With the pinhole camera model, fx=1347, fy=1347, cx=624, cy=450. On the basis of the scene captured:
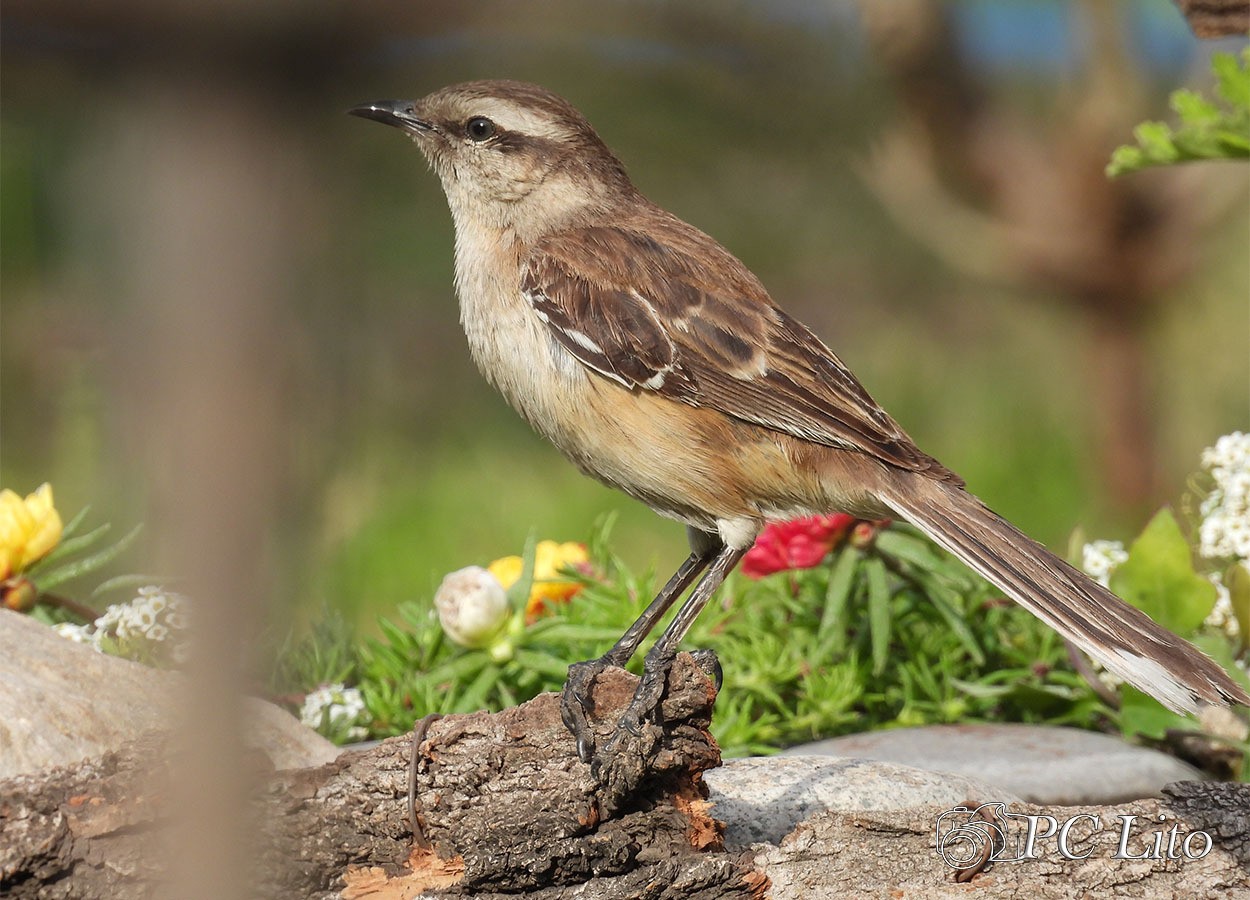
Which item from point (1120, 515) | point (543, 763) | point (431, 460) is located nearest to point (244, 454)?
point (543, 763)

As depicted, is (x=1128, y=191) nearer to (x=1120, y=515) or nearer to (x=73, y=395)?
(x=1120, y=515)

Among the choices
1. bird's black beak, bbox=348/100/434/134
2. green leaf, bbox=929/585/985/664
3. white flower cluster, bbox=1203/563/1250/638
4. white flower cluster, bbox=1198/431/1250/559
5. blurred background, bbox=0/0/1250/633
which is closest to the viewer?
blurred background, bbox=0/0/1250/633

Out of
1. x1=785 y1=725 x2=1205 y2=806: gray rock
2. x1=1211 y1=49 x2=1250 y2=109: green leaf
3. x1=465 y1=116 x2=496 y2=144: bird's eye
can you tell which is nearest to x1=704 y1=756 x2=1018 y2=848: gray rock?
x1=785 y1=725 x2=1205 y2=806: gray rock

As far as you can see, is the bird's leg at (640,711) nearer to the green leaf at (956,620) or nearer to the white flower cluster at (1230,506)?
the green leaf at (956,620)

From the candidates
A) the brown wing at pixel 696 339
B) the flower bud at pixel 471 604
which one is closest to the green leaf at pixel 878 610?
the brown wing at pixel 696 339

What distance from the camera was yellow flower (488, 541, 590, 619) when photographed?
4.51m

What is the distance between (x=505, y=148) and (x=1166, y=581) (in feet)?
7.71

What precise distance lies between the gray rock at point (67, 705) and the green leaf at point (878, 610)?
1662 mm

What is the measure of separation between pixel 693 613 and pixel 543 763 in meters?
0.62

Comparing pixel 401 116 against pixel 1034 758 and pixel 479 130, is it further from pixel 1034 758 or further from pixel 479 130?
pixel 1034 758

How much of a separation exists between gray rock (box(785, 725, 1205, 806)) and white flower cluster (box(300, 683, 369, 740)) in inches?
51.4

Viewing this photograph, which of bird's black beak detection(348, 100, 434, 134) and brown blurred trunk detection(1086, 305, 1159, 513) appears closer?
bird's black beak detection(348, 100, 434, 134)

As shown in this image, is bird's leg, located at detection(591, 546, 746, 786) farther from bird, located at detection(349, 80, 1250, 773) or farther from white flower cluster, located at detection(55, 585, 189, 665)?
white flower cluster, located at detection(55, 585, 189, 665)

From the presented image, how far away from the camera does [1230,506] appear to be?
4.54 meters
